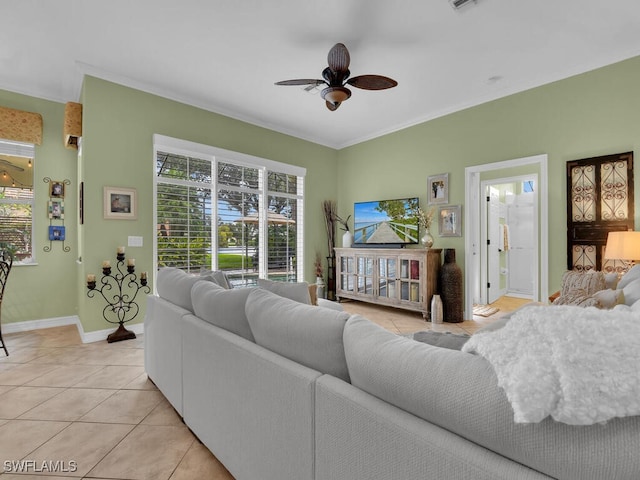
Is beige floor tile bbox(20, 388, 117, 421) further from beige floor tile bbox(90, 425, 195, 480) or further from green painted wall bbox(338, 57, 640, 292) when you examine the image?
green painted wall bbox(338, 57, 640, 292)

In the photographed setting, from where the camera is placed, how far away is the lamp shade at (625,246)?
9.07ft

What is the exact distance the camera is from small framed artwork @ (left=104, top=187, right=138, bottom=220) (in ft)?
12.0

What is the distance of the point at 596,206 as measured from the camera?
3381 millimetres

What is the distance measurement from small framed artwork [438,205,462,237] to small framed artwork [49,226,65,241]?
513 cm

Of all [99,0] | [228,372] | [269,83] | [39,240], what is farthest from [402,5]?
[39,240]

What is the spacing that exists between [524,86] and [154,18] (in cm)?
401

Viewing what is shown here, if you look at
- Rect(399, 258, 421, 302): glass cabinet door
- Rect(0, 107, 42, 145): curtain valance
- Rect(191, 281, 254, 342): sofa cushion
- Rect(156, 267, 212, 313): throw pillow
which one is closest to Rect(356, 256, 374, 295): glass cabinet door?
Rect(399, 258, 421, 302): glass cabinet door

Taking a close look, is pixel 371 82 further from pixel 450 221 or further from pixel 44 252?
pixel 44 252

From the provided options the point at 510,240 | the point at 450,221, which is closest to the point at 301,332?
the point at 450,221

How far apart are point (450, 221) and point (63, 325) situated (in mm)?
5381

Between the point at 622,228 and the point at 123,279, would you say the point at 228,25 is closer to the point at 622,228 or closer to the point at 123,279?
the point at 123,279

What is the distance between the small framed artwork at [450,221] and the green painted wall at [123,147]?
3172 mm

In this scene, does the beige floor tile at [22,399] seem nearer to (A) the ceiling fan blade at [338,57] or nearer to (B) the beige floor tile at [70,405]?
(B) the beige floor tile at [70,405]

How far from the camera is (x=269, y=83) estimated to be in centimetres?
386
